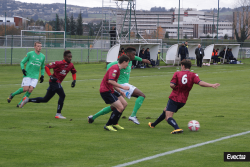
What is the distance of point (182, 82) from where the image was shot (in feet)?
24.2

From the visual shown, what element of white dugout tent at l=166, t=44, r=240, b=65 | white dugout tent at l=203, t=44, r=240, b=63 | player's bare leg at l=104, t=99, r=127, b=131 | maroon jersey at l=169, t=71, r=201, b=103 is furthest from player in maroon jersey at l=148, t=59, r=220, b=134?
white dugout tent at l=203, t=44, r=240, b=63

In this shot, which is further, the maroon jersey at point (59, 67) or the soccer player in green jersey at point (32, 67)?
the soccer player in green jersey at point (32, 67)

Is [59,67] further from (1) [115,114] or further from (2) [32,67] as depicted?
(1) [115,114]

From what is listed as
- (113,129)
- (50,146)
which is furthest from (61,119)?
(50,146)

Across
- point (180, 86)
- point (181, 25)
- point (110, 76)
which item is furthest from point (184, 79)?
point (181, 25)

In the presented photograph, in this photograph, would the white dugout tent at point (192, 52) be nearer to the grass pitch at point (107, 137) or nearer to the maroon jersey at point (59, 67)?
the grass pitch at point (107, 137)

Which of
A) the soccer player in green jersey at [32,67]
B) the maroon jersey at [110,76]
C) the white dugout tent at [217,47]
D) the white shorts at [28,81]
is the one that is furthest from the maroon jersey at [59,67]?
the white dugout tent at [217,47]

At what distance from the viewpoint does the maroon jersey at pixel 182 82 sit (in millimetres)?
7371

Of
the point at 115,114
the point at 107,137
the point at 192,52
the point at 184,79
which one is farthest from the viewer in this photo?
the point at 192,52

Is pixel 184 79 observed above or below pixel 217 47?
below

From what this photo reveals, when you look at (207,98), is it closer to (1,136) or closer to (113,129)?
(113,129)

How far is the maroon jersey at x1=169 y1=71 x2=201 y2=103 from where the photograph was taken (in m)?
7.37

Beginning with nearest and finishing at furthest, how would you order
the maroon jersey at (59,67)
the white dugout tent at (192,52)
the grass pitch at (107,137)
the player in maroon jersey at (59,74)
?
the grass pitch at (107,137) < the player in maroon jersey at (59,74) < the maroon jersey at (59,67) < the white dugout tent at (192,52)

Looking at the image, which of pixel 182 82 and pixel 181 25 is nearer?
pixel 182 82
